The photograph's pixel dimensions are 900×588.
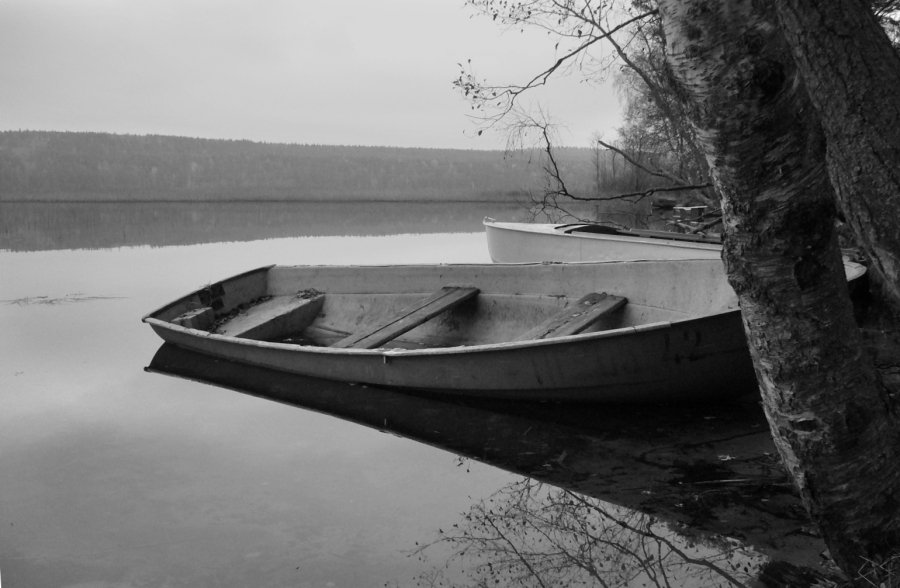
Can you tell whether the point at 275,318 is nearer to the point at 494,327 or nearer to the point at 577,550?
the point at 494,327

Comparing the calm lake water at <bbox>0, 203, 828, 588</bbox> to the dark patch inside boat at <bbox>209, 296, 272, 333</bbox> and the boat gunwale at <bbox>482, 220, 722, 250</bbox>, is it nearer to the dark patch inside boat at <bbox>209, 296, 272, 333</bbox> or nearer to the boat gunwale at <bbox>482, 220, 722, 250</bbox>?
the dark patch inside boat at <bbox>209, 296, 272, 333</bbox>

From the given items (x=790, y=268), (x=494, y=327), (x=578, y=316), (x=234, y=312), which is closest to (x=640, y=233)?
(x=494, y=327)

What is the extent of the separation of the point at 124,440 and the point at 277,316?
2.55m

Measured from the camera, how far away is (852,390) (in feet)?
7.48

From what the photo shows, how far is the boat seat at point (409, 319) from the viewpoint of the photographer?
6.02 meters

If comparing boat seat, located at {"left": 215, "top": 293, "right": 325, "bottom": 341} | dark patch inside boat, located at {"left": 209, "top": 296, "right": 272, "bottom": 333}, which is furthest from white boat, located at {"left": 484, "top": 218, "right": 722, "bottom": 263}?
dark patch inside boat, located at {"left": 209, "top": 296, "right": 272, "bottom": 333}

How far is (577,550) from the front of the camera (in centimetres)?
322

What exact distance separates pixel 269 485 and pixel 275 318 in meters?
3.36

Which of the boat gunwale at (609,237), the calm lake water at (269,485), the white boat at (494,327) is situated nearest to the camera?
the calm lake water at (269,485)

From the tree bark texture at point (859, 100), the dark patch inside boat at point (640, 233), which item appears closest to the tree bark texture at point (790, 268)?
the tree bark texture at point (859, 100)

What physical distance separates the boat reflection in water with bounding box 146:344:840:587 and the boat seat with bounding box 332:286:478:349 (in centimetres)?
52

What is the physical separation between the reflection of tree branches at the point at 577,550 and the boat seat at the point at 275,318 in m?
4.02

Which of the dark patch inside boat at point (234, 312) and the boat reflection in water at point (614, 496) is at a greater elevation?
the dark patch inside boat at point (234, 312)

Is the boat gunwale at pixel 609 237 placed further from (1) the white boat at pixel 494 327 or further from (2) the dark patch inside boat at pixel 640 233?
(1) the white boat at pixel 494 327
